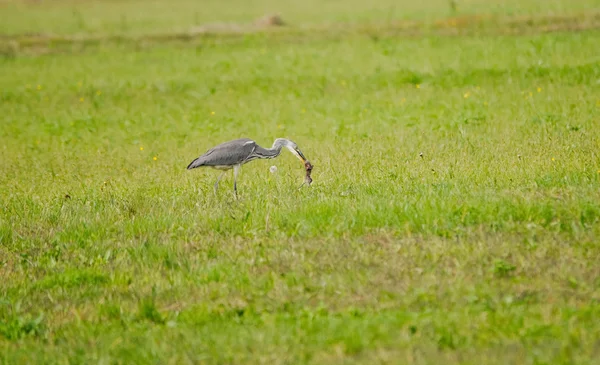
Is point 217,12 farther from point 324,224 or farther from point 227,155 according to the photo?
point 324,224

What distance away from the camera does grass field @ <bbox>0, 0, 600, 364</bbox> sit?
730 centimetres

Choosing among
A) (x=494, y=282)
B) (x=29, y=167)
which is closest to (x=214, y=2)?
(x=29, y=167)

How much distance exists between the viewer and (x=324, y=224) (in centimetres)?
989

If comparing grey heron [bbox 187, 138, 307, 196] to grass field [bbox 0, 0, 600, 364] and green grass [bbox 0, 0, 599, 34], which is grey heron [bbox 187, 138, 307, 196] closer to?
grass field [bbox 0, 0, 600, 364]

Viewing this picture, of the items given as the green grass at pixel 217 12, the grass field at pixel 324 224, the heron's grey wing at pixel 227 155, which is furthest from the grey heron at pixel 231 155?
the green grass at pixel 217 12

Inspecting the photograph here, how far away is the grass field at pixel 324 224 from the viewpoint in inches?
287

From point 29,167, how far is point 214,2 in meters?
43.8

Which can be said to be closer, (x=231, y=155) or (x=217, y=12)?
(x=231, y=155)

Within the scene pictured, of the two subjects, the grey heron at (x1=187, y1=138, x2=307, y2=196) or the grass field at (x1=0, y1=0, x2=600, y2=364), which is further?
the grey heron at (x1=187, y1=138, x2=307, y2=196)

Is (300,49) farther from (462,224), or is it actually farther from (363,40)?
(462,224)

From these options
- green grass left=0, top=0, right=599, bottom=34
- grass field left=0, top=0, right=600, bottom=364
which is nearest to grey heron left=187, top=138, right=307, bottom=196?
grass field left=0, top=0, right=600, bottom=364

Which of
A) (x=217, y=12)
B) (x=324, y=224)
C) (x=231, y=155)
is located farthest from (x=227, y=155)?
(x=217, y=12)

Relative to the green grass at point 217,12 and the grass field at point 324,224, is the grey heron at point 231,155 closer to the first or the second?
the grass field at point 324,224

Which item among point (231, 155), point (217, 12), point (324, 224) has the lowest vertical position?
point (324, 224)
